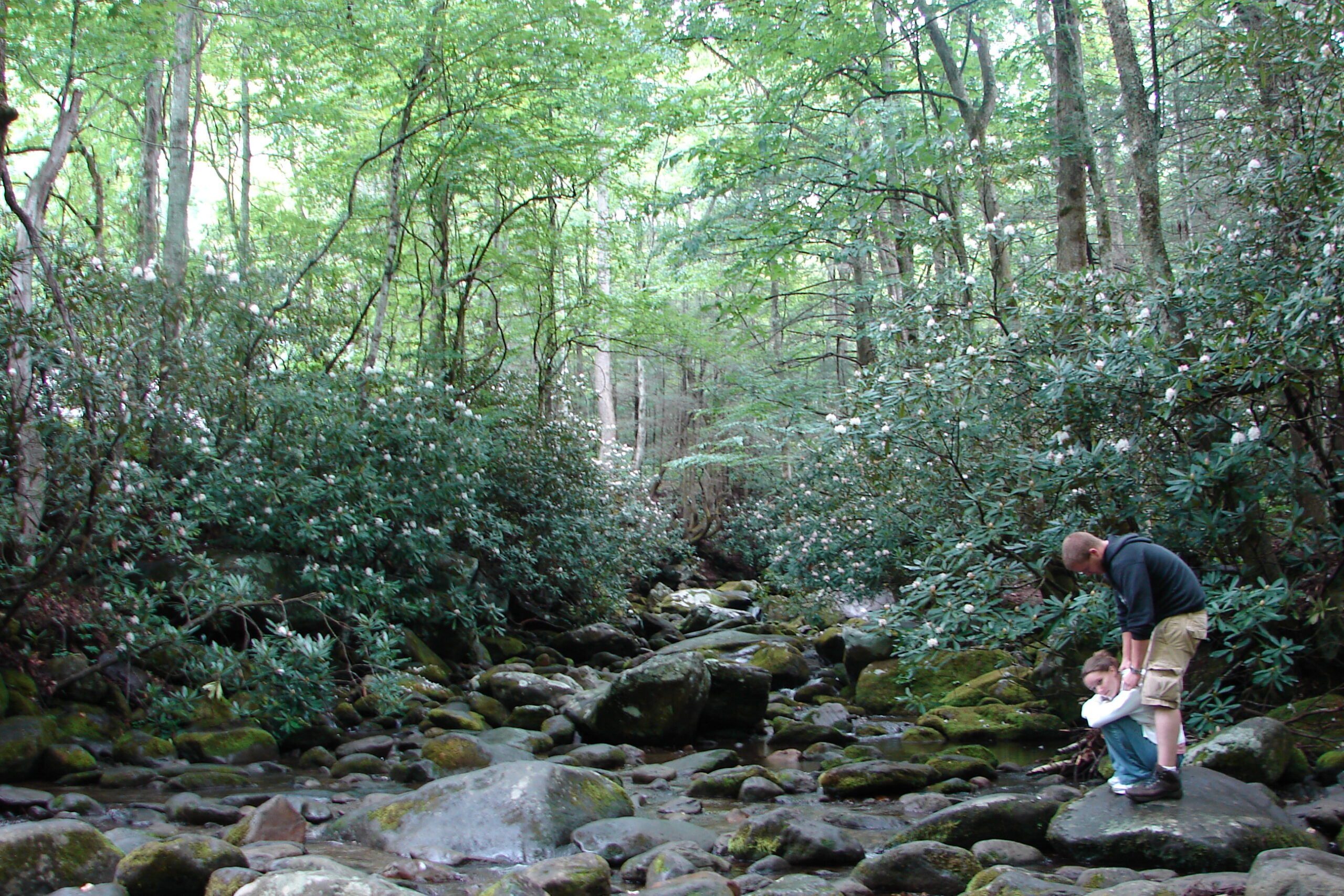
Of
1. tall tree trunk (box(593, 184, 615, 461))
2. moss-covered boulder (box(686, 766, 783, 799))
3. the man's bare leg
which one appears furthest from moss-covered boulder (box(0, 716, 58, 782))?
tall tree trunk (box(593, 184, 615, 461))

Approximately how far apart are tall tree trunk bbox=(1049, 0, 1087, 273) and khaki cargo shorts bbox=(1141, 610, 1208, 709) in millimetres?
5136

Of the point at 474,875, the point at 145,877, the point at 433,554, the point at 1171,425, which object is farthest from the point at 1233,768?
the point at 433,554

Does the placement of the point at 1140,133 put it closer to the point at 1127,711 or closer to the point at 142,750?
the point at 1127,711

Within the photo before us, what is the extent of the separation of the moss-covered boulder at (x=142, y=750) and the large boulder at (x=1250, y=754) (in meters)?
6.72

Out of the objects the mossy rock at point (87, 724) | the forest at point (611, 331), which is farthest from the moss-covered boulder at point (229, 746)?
the mossy rock at point (87, 724)

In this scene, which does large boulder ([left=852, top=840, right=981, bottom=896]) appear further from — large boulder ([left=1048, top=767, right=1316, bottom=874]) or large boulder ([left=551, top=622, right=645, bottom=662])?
large boulder ([left=551, top=622, right=645, bottom=662])

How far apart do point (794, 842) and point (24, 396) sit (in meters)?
5.85

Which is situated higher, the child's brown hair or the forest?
the forest

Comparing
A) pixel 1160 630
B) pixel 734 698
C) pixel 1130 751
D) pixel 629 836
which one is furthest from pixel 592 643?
pixel 1160 630

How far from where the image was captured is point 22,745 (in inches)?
235

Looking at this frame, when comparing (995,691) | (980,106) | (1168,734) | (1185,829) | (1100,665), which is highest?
(980,106)

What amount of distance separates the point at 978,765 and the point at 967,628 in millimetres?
1014

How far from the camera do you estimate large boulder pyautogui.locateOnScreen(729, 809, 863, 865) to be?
5.04m

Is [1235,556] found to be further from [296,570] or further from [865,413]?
[296,570]
